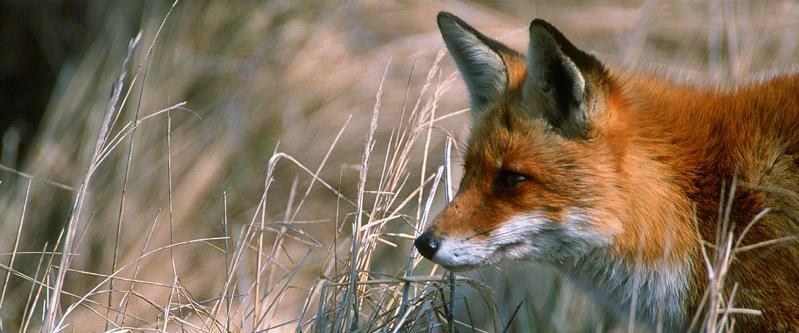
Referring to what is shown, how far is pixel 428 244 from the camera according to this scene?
2.99 meters

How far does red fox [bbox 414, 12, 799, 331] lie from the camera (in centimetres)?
297

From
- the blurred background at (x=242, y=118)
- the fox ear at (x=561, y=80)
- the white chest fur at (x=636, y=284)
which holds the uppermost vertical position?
the fox ear at (x=561, y=80)

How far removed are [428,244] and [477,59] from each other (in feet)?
2.47

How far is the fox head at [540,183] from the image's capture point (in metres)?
3.01

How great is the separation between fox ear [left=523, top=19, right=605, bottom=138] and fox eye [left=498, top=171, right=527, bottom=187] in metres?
0.19

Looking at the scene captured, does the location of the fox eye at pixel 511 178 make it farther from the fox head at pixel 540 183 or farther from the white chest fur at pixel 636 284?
the white chest fur at pixel 636 284

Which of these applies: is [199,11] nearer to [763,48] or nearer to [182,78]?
[182,78]

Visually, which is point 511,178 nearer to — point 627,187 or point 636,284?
point 627,187

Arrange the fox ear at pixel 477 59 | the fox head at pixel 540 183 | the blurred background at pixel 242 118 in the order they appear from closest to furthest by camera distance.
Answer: the fox head at pixel 540 183 → the fox ear at pixel 477 59 → the blurred background at pixel 242 118

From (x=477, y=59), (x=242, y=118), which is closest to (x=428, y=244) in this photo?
(x=477, y=59)

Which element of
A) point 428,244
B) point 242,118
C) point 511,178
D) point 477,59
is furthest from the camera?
point 242,118

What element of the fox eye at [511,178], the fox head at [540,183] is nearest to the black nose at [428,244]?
the fox head at [540,183]

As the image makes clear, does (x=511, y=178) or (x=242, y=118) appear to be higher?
(x=511, y=178)

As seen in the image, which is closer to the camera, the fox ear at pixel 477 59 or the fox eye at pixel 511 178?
the fox eye at pixel 511 178
